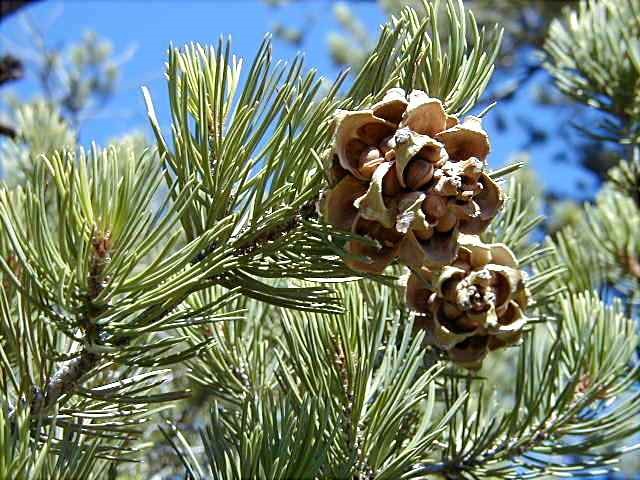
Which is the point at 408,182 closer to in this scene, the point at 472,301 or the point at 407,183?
the point at 407,183

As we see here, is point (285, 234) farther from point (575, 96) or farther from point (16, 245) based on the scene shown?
point (575, 96)

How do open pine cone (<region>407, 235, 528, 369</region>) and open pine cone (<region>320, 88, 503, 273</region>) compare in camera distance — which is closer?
open pine cone (<region>320, 88, 503, 273</region>)

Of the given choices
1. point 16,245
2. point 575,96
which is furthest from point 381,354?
point 575,96

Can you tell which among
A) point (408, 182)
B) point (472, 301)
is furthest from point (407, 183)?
point (472, 301)

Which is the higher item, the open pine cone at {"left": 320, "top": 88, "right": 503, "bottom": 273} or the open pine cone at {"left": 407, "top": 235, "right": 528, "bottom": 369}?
the open pine cone at {"left": 320, "top": 88, "right": 503, "bottom": 273}

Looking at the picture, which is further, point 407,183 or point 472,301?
point 472,301
